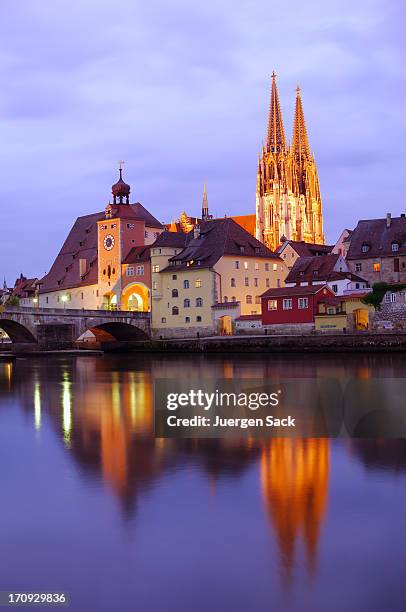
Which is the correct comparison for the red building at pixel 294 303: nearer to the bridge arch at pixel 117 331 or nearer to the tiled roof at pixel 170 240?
the tiled roof at pixel 170 240

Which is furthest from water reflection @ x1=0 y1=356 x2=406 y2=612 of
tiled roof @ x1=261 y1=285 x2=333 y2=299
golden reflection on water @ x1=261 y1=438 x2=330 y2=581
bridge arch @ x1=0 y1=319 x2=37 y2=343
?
bridge arch @ x1=0 y1=319 x2=37 y2=343

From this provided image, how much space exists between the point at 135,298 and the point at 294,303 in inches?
997

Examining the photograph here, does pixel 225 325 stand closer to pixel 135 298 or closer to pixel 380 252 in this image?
pixel 135 298

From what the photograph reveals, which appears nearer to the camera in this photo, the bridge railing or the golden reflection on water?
the golden reflection on water

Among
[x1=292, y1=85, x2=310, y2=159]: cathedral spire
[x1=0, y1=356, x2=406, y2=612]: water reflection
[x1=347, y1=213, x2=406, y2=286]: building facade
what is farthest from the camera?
[x1=292, y1=85, x2=310, y2=159]: cathedral spire

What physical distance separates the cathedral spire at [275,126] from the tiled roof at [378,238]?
75834 millimetres

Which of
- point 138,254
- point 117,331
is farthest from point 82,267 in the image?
point 117,331

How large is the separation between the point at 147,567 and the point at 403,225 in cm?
7669

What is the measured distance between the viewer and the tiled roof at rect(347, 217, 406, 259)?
266 feet

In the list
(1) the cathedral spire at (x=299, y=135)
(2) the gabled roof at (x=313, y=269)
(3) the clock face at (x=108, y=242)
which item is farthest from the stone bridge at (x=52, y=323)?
(1) the cathedral spire at (x=299, y=135)

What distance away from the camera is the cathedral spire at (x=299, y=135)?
6319 inches

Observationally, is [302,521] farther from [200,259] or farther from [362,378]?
[200,259]

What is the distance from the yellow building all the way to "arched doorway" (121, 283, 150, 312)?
4050 mm

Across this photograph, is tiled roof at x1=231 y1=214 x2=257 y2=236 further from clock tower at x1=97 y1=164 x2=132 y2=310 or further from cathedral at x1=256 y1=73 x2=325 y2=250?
clock tower at x1=97 y1=164 x2=132 y2=310
